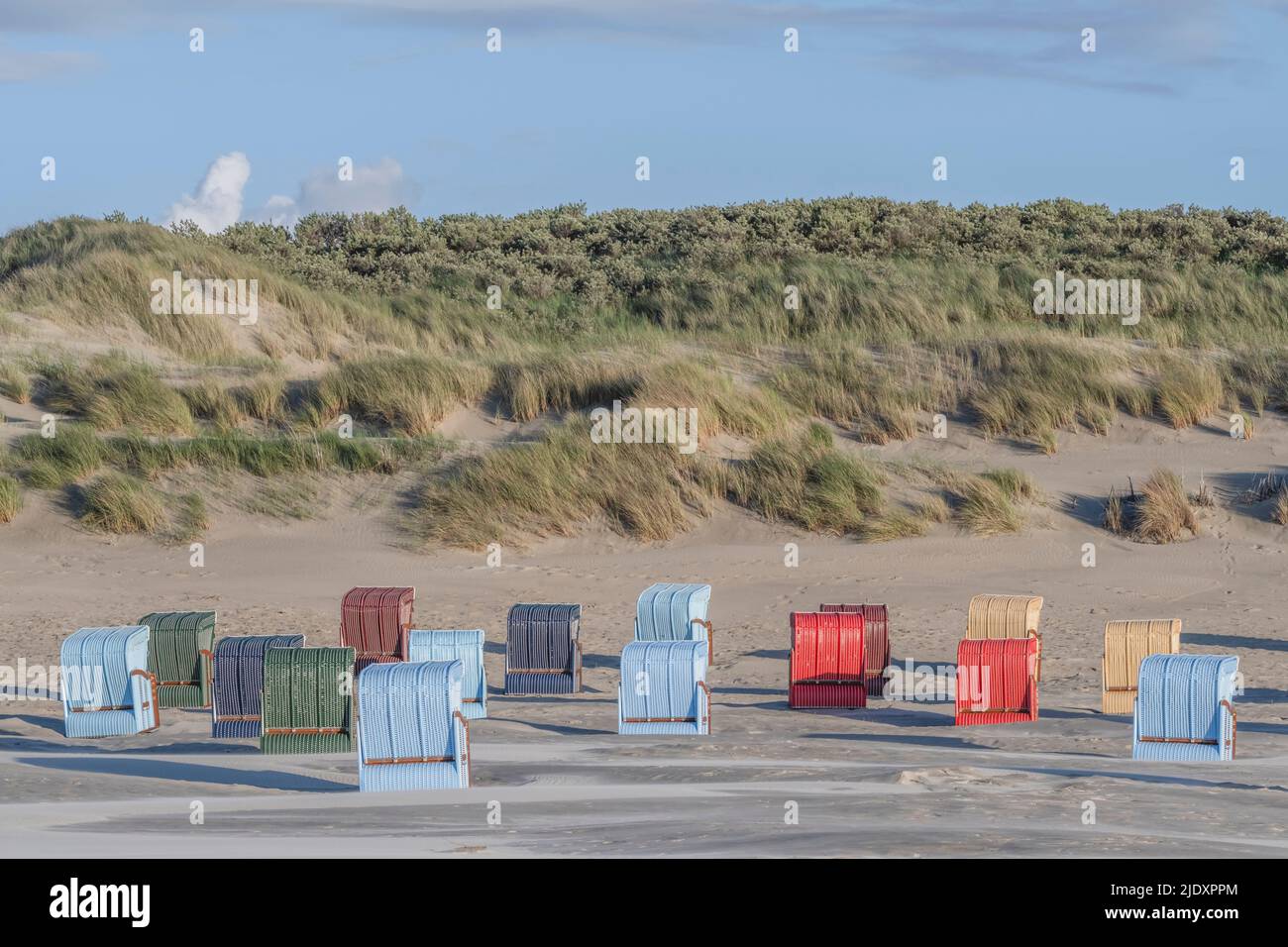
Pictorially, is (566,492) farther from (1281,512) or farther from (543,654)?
(1281,512)

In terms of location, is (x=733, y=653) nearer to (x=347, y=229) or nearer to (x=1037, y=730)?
(x=1037, y=730)

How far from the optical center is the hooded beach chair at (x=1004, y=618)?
48.0ft

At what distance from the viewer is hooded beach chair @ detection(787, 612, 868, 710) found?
13.4 metres

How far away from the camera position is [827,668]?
1348 cm

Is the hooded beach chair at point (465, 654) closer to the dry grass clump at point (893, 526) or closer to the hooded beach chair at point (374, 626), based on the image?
the hooded beach chair at point (374, 626)

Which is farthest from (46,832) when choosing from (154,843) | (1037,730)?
(1037,730)

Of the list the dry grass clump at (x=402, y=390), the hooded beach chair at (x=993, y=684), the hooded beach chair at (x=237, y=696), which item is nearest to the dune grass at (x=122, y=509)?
the dry grass clump at (x=402, y=390)

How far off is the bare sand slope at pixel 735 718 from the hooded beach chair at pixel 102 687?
0.27 metres

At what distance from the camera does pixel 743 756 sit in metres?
11.1

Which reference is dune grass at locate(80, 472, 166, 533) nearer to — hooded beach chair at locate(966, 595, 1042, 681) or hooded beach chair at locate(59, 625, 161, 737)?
hooded beach chair at locate(59, 625, 161, 737)

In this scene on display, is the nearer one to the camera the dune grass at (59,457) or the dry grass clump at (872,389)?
the dune grass at (59,457)

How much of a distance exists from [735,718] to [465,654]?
226 cm

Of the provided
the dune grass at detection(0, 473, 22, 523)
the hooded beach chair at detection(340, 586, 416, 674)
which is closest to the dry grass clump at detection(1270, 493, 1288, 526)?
the hooded beach chair at detection(340, 586, 416, 674)

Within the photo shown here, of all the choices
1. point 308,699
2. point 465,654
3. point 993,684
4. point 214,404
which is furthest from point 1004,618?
point 214,404
